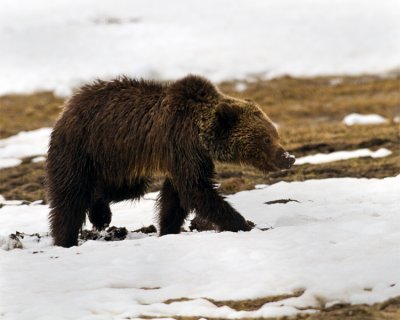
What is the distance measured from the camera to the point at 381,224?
8906mm

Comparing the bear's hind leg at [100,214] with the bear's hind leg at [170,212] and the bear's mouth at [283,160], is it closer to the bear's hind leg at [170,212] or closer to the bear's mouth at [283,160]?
the bear's hind leg at [170,212]

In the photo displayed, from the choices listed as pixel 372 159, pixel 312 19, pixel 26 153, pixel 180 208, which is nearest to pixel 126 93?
pixel 180 208

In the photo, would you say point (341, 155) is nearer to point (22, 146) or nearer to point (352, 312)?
point (22, 146)

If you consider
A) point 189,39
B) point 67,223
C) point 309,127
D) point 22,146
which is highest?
point 189,39

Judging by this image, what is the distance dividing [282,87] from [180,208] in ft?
75.1

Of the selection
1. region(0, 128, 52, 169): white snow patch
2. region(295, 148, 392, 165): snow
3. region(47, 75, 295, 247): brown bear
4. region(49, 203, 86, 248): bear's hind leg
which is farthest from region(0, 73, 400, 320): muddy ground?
region(49, 203, 86, 248): bear's hind leg

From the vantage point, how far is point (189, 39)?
39.4 meters

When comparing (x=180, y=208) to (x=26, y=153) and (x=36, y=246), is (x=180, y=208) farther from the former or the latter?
(x=26, y=153)

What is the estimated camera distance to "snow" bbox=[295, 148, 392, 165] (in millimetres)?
17469

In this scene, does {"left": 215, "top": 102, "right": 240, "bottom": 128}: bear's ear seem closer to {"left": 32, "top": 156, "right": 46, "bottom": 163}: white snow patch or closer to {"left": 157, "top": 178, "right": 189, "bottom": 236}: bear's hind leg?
{"left": 157, "top": 178, "right": 189, "bottom": 236}: bear's hind leg

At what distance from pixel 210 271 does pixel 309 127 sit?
16.5 m

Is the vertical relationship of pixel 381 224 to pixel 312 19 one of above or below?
below

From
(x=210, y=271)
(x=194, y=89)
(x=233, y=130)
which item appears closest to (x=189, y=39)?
(x=194, y=89)

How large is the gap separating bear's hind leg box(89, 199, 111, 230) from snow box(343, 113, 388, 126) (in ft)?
45.2
